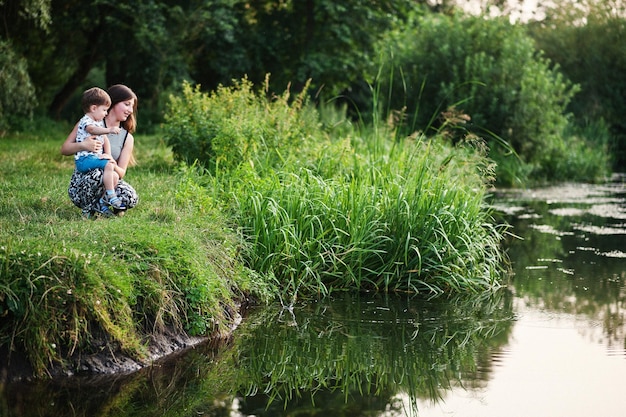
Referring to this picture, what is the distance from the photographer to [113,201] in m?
6.77

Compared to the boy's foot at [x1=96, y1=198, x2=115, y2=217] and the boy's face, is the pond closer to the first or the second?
the boy's foot at [x1=96, y1=198, x2=115, y2=217]

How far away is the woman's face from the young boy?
0.47ft

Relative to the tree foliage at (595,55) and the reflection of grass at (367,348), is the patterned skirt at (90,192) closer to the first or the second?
the reflection of grass at (367,348)

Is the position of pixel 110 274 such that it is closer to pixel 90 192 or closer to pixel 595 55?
pixel 90 192

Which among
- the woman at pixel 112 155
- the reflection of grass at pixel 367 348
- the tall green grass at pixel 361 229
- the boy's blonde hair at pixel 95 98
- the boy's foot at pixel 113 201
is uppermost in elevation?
the boy's blonde hair at pixel 95 98

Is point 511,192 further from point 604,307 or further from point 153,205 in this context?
point 153,205

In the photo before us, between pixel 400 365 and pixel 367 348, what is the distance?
39 centimetres

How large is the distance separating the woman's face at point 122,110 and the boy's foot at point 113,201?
0.72m

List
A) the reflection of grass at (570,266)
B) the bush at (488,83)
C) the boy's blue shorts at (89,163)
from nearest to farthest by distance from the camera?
1. the boy's blue shorts at (89,163)
2. the reflection of grass at (570,266)
3. the bush at (488,83)

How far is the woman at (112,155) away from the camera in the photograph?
6824 millimetres

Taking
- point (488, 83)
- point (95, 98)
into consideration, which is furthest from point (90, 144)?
point (488, 83)

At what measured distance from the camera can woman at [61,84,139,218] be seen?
6.82 m

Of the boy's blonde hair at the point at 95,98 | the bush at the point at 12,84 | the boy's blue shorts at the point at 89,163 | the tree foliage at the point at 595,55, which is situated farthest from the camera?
the tree foliage at the point at 595,55

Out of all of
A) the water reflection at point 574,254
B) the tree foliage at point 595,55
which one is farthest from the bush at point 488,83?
the tree foliage at point 595,55
